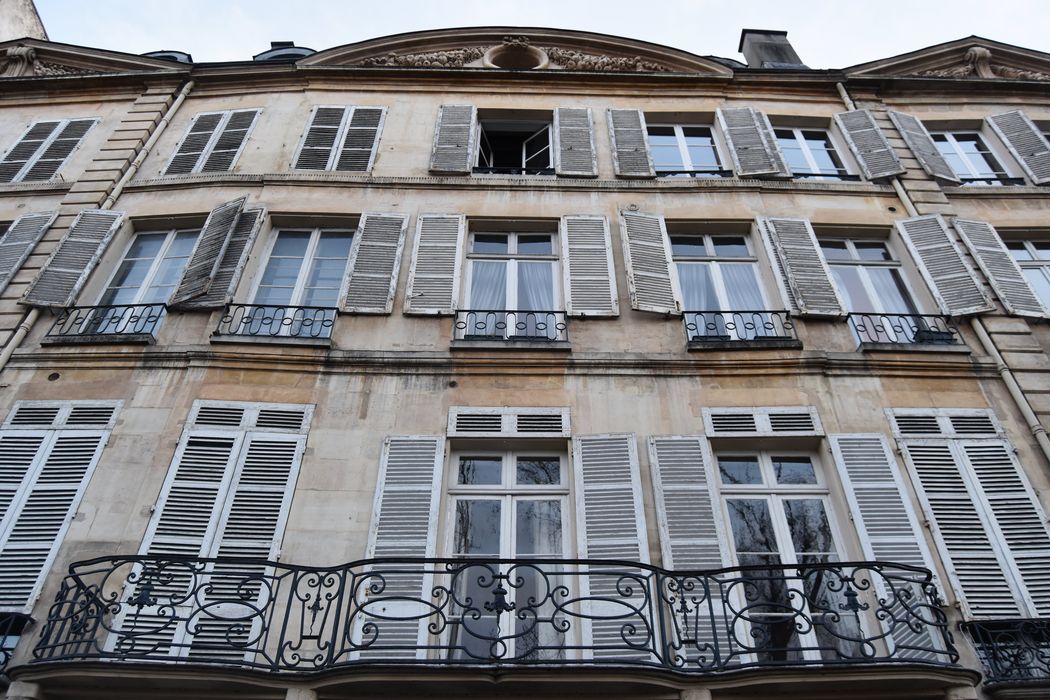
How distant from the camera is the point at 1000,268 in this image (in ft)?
31.7

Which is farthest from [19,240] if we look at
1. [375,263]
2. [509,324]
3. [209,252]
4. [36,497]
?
[509,324]

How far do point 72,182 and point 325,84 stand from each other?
381cm

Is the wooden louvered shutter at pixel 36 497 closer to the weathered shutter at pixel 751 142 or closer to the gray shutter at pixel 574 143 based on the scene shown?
the gray shutter at pixel 574 143

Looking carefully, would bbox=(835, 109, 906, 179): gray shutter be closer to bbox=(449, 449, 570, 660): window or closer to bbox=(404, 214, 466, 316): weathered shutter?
bbox=(404, 214, 466, 316): weathered shutter

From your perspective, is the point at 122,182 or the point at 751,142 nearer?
the point at 122,182

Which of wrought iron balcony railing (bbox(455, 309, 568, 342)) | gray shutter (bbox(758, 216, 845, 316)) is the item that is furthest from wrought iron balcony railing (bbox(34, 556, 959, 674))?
gray shutter (bbox(758, 216, 845, 316))

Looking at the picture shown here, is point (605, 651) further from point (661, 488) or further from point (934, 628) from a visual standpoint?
point (934, 628)

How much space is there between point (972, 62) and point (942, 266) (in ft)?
18.9

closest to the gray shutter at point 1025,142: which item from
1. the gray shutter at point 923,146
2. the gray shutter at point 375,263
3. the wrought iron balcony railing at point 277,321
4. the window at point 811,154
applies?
the gray shutter at point 923,146

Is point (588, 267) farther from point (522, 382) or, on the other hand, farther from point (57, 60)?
point (57, 60)

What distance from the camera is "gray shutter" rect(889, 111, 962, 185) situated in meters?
11.0

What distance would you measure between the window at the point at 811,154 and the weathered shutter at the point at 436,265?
4654 mm

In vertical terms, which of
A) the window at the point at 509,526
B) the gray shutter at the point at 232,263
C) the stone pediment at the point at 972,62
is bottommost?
the window at the point at 509,526

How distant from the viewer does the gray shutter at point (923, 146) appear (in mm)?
11008
